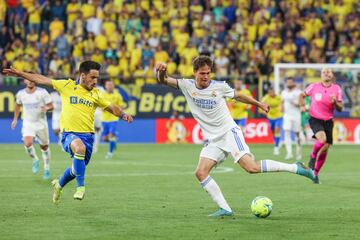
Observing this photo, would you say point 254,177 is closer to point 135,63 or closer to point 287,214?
point 287,214

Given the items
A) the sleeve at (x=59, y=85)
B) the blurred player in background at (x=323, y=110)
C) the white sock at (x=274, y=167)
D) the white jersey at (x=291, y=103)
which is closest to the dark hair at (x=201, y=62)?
the white sock at (x=274, y=167)

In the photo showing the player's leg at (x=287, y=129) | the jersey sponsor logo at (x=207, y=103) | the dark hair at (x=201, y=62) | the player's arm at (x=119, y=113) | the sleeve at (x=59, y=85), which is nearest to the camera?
the dark hair at (x=201, y=62)

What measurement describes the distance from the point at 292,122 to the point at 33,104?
10.5m

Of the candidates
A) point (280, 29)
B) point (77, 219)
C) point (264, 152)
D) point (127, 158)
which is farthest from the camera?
point (280, 29)

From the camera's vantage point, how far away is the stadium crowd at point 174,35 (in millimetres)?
36438

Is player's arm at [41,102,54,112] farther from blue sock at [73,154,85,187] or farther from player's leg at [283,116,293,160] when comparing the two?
player's leg at [283,116,293,160]

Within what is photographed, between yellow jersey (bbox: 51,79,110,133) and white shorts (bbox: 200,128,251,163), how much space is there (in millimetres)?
2350

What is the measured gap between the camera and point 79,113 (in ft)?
48.6

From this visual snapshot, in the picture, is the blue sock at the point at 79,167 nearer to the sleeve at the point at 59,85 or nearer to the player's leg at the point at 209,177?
the sleeve at the point at 59,85

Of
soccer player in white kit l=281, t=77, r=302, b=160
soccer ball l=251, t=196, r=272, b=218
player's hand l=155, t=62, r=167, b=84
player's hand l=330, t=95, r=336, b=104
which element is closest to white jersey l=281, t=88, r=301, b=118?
soccer player in white kit l=281, t=77, r=302, b=160

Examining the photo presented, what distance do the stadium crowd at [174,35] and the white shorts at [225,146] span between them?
22.5 meters

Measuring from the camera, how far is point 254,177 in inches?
828

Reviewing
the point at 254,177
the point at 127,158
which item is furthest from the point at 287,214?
the point at 127,158

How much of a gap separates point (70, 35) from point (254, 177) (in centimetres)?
1792
